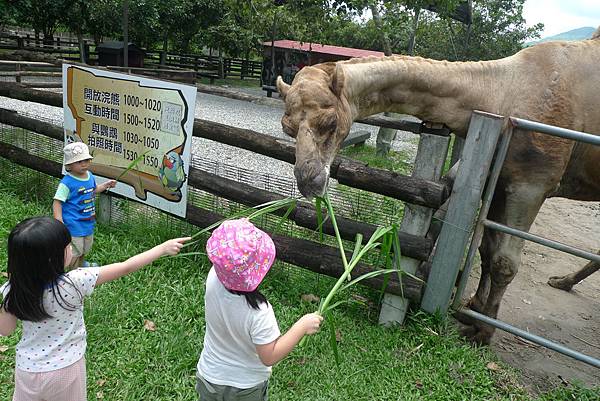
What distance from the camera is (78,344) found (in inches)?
83.4

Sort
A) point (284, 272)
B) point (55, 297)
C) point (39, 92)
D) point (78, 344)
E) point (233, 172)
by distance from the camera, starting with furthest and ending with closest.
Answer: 1. point (39, 92)
2. point (233, 172)
3. point (284, 272)
4. point (78, 344)
5. point (55, 297)

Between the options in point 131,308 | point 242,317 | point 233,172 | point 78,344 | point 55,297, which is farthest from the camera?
point 233,172

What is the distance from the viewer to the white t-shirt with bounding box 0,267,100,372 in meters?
1.98

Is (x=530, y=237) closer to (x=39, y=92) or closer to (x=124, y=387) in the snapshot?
(x=124, y=387)

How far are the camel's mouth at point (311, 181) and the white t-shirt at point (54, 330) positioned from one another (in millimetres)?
1274

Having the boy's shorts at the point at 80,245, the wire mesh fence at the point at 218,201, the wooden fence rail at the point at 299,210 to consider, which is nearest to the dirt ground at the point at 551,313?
the wooden fence rail at the point at 299,210

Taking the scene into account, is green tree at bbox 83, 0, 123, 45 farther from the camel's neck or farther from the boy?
the camel's neck

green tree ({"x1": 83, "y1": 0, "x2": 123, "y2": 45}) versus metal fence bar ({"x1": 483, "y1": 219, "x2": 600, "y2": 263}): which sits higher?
green tree ({"x1": 83, "y1": 0, "x2": 123, "y2": 45})

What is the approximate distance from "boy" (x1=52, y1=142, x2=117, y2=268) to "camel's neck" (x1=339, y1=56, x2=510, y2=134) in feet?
6.61

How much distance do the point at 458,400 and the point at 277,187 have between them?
2253 mm

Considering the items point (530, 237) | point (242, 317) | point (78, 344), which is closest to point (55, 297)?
point (78, 344)

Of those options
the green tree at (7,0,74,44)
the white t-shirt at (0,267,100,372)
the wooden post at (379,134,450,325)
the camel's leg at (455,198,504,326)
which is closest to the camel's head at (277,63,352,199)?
the wooden post at (379,134,450,325)

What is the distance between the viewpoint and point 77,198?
3604 millimetres

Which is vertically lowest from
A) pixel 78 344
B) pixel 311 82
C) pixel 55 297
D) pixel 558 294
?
pixel 558 294
